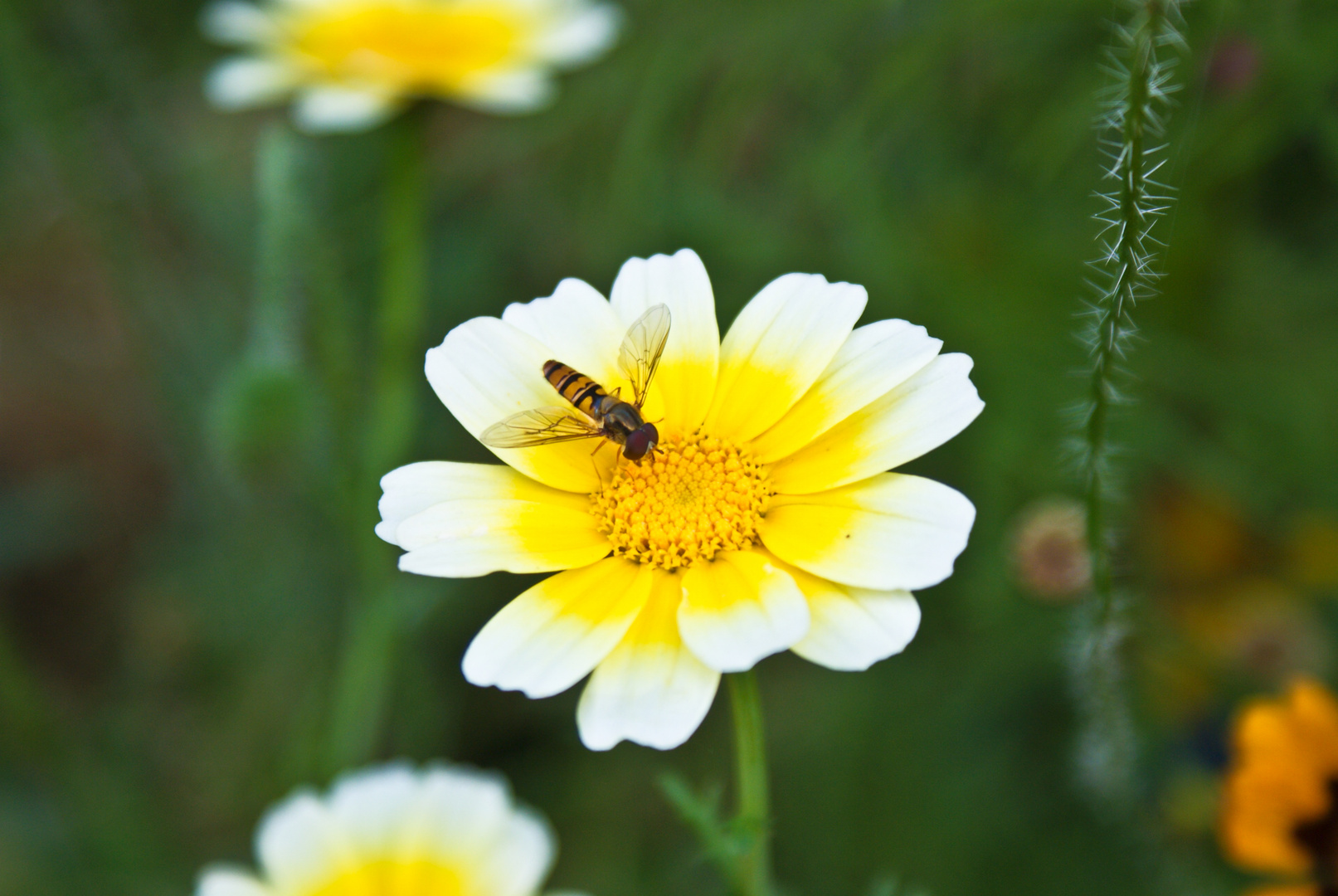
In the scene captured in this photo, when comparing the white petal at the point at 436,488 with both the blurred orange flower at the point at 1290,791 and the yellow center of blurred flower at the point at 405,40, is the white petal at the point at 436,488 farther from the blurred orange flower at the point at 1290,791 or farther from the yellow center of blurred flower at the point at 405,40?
the yellow center of blurred flower at the point at 405,40

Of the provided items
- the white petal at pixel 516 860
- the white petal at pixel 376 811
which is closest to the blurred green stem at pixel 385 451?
the white petal at pixel 376 811

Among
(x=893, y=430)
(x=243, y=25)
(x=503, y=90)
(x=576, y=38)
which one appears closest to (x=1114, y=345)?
(x=893, y=430)

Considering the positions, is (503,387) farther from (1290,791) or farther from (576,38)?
(576,38)

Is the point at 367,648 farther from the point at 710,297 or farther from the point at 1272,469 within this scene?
the point at 1272,469

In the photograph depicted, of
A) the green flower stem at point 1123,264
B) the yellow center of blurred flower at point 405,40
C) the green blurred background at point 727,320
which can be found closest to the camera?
the green flower stem at point 1123,264

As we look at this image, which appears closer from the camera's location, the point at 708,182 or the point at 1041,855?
the point at 1041,855

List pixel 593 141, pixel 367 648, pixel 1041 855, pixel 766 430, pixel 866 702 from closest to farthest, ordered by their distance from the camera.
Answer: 1. pixel 766 430
2. pixel 367 648
3. pixel 1041 855
4. pixel 866 702
5. pixel 593 141

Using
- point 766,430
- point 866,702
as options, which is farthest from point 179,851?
point 766,430
